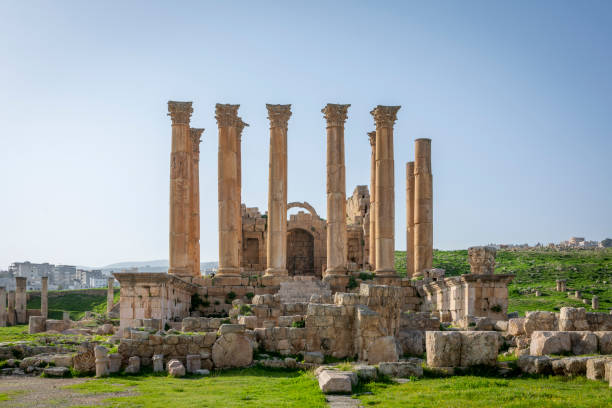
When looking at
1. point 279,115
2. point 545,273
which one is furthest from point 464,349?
point 545,273

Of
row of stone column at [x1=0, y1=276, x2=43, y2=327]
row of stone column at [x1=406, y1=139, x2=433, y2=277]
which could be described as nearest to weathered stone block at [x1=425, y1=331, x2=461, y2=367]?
row of stone column at [x1=406, y1=139, x2=433, y2=277]

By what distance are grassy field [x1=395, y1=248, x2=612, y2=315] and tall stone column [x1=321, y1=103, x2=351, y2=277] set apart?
475 inches

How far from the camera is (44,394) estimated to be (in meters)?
14.2

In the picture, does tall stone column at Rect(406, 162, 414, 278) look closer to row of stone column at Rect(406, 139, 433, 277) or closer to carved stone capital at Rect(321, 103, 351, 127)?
row of stone column at Rect(406, 139, 433, 277)

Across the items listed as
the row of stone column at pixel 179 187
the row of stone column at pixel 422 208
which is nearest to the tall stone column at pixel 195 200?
the row of stone column at pixel 179 187

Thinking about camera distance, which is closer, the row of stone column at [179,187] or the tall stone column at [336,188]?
the row of stone column at [179,187]

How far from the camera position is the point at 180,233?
109 ft

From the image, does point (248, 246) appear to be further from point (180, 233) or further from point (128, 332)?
point (128, 332)

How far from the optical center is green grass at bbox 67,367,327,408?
12.4 meters

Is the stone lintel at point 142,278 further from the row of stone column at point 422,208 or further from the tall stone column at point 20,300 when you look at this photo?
the tall stone column at point 20,300

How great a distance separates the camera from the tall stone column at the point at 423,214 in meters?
36.0

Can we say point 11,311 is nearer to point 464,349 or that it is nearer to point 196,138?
point 196,138

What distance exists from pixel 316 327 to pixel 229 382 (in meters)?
4.45

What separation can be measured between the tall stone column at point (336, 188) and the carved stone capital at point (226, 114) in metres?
4.77
